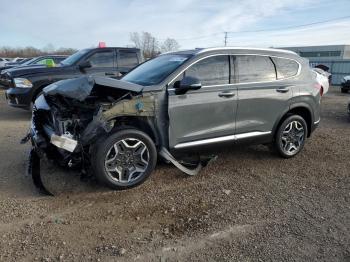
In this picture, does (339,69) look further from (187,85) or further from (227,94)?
(187,85)

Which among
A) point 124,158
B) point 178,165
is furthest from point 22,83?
point 178,165

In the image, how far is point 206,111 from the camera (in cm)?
473

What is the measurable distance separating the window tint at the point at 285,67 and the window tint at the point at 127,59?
5.41 m

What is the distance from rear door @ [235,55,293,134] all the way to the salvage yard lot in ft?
2.30

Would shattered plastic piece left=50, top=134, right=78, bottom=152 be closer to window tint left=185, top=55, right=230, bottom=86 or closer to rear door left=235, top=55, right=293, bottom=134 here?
window tint left=185, top=55, right=230, bottom=86

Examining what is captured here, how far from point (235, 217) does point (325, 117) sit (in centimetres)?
749

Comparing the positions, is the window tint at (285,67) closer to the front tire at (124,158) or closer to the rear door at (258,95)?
the rear door at (258,95)

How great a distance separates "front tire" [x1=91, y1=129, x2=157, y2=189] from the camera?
4.11m

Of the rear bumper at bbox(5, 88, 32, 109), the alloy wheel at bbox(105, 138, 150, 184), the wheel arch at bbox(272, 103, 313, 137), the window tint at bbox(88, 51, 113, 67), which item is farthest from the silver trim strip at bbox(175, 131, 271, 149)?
the window tint at bbox(88, 51, 113, 67)

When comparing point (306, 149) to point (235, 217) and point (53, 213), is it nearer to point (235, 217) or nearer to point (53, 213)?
point (235, 217)

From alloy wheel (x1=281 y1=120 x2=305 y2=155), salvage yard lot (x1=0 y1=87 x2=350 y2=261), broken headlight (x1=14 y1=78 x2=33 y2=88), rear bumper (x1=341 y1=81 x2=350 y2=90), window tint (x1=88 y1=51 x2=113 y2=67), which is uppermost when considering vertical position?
window tint (x1=88 y1=51 x2=113 y2=67)

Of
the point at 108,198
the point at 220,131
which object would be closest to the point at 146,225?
the point at 108,198

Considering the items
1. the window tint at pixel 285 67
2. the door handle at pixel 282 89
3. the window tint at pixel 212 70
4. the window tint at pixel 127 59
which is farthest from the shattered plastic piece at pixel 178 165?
the window tint at pixel 127 59

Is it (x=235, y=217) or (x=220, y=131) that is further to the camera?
(x=220, y=131)
